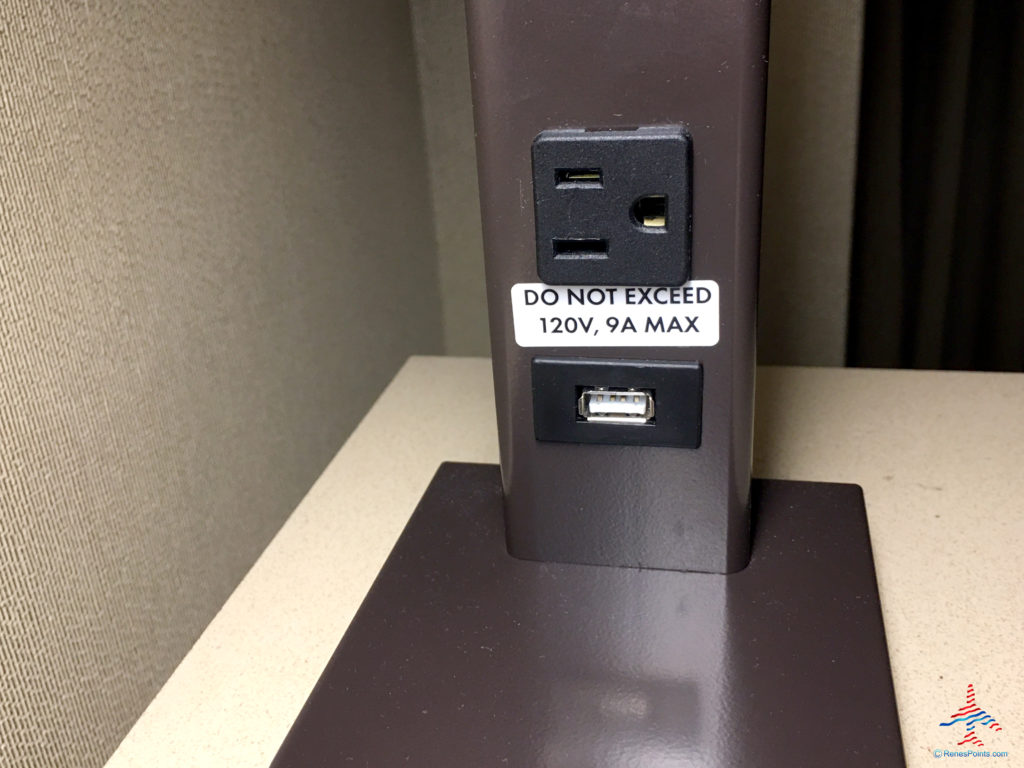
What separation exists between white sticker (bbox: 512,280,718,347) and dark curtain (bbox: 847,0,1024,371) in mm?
914

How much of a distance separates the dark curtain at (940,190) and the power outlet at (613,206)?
917mm

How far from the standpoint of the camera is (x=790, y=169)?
3.49 feet

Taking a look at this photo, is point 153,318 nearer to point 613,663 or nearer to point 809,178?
point 613,663

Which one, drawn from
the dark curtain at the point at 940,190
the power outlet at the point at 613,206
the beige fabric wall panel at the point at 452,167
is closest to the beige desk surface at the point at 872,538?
the power outlet at the point at 613,206

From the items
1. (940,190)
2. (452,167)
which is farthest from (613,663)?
(940,190)

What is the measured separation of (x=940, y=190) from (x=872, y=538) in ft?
2.98

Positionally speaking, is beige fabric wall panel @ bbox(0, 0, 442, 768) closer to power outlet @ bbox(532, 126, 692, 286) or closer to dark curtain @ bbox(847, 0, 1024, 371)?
power outlet @ bbox(532, 126, 692, 286)

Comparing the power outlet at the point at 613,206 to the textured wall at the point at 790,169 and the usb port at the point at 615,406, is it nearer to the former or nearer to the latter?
the usb port at the point at 615,406

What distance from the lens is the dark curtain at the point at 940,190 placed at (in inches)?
49.8

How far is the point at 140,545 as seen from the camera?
69cm

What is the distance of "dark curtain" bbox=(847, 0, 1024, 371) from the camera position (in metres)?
1.27

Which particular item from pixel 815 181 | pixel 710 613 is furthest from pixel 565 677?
pixel 815 181
